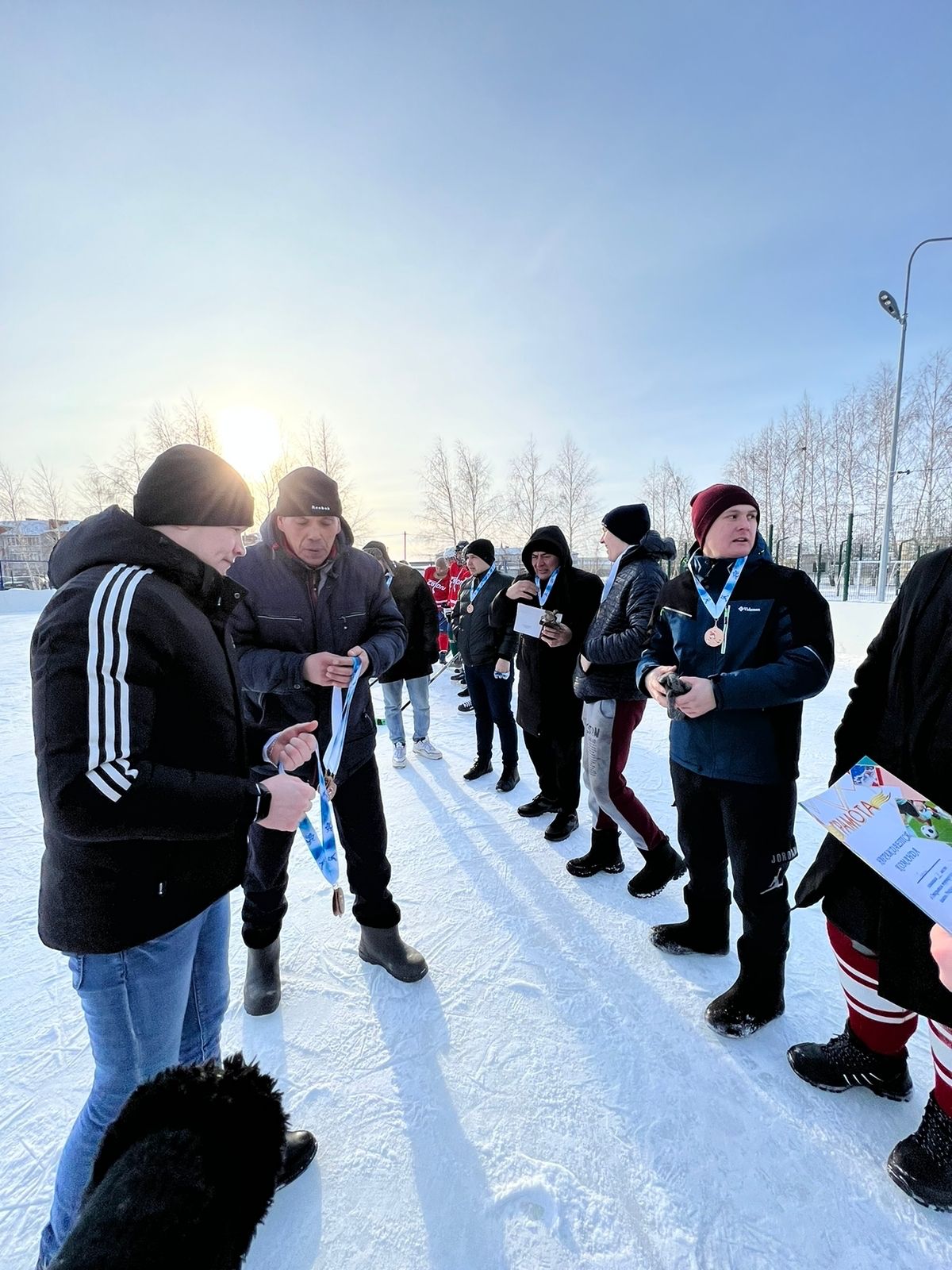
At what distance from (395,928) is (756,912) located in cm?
151

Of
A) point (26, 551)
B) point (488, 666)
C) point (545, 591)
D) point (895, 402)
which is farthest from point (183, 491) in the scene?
point (26, 551)

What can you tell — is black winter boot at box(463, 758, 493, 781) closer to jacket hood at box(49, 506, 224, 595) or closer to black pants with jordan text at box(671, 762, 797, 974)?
black pants with jordan text at box(671, 762, 797, 974)

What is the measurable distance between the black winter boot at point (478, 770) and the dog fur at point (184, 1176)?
405 centimetres

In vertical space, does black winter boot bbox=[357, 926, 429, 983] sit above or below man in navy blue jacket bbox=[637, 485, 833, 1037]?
below

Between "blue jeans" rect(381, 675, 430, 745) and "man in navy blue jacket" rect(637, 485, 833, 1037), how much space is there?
353 centimetres

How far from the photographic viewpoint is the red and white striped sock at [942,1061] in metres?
1.45

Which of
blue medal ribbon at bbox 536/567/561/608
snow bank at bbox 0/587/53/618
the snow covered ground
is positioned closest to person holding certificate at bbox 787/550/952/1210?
the snow covered ground

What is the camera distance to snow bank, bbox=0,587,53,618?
769 inches

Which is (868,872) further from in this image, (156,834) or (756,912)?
(156,834)

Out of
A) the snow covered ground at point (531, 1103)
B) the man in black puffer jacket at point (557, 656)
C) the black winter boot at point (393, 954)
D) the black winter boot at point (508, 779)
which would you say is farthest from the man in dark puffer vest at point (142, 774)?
the black winter boot at point (508, 779)

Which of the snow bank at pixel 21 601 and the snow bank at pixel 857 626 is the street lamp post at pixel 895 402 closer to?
the snow bank at pixel 857 626

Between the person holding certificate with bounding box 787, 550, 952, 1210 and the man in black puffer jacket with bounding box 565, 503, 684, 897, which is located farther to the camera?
the man in black puffer jacket with bounding box 565, 503, 684, 897

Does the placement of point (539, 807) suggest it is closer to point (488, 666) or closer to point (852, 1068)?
point (488, 666)

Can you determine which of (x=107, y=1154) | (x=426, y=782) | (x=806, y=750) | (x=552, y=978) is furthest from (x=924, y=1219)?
(x=806, y=750)
